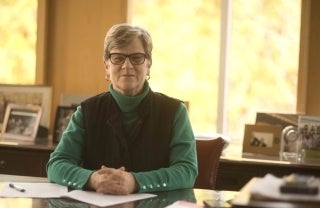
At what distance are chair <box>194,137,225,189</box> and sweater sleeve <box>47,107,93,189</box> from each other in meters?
0.52

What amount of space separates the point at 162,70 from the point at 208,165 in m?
1.55

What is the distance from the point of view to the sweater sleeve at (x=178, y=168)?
1844 millimetres

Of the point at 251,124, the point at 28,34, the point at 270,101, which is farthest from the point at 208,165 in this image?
the point at 28,34

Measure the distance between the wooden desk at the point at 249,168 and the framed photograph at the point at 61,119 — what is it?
43.4 inches

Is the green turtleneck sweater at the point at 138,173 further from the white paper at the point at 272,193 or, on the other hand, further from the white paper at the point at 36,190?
the white paper at the point at 272,193

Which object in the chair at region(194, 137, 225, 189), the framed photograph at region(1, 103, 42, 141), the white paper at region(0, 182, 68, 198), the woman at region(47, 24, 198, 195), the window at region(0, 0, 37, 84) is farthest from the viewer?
the window at region(0, 0, 37, 84)

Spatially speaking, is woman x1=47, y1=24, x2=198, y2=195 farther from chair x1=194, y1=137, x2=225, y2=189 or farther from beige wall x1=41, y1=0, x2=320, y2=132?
beige wall x1=41, y1=0, x2=320, y2=132

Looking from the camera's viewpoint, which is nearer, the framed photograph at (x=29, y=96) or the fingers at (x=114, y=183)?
the fingers at (x=114, y=183)

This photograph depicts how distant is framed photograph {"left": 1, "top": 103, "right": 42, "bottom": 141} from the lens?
143 inches

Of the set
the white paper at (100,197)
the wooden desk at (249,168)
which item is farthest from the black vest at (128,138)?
the wooden desk at (249,168)

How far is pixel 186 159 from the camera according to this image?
2004 millimetres

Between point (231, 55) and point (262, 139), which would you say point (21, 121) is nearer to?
point (231, 55)

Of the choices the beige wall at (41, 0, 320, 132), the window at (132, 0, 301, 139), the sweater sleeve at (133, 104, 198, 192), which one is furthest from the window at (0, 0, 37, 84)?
the sweater sleeve at (133, 104, 198, 192)

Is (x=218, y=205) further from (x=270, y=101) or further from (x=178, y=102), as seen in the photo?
(x=270, y=101)
